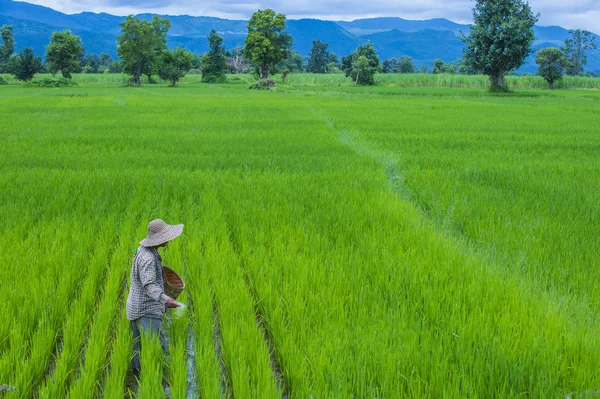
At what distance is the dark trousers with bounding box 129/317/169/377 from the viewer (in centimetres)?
222

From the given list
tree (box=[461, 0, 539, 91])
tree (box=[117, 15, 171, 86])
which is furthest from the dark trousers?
tree (box=[117, 15, 171, 86])

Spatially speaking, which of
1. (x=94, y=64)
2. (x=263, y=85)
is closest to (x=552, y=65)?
(x=263, y=85)

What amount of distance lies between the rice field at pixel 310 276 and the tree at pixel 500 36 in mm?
26031

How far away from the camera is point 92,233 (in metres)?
3.86

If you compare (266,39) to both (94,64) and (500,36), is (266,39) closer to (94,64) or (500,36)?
(500,36)

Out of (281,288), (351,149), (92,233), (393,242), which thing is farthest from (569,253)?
(351,149)

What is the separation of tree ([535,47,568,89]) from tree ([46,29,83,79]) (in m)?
41.5

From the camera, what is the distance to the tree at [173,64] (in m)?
43.6

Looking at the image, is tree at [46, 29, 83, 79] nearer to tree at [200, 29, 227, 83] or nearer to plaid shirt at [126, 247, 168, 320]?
tree at [200, 29, 227, 83]

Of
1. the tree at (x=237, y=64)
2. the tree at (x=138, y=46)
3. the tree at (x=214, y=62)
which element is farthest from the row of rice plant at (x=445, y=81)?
the tree at (x=237, y=64)

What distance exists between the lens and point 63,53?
4622 cm

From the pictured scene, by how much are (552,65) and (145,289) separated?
45830mm

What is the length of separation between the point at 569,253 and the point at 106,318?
2944mm

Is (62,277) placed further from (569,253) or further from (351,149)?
(351,149)
